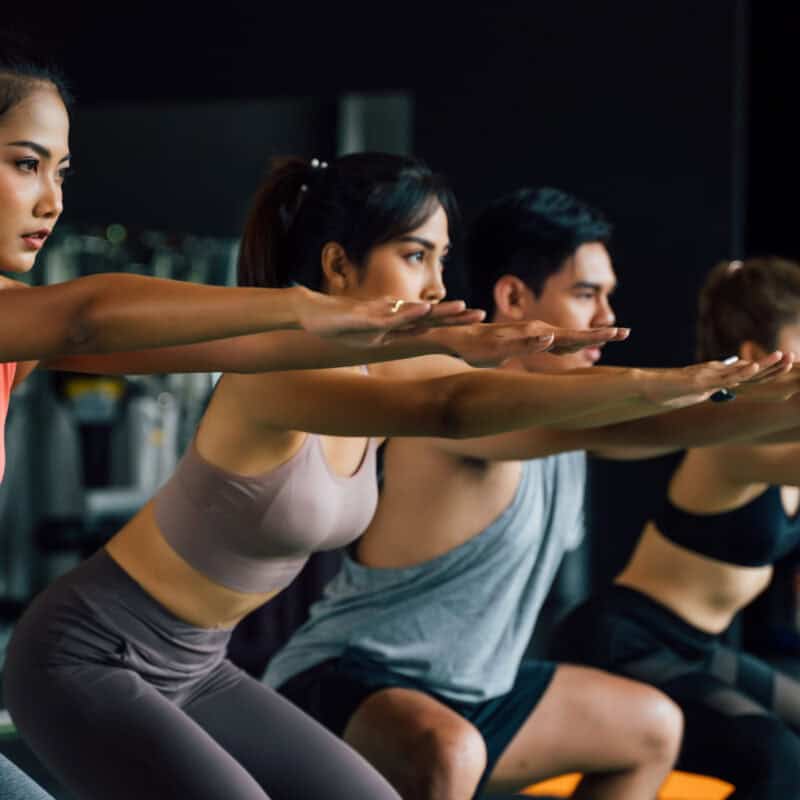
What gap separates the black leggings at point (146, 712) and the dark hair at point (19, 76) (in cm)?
72

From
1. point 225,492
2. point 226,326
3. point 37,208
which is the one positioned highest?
point 37,208

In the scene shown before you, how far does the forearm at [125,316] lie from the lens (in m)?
1.45

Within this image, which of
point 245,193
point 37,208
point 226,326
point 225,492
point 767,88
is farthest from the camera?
point 245,193

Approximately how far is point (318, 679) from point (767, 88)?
157 inches

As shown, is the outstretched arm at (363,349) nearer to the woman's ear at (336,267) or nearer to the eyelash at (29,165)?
the eyelash at (29,165)

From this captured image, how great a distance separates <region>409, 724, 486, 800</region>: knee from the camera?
2.34 meters

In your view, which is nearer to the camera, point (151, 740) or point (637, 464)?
point (151, 740)

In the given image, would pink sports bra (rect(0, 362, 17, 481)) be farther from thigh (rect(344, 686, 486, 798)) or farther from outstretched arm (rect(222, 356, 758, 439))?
thigh (rect(344, 686, 486, 798))

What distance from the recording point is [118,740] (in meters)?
2.02

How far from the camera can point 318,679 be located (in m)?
2.56

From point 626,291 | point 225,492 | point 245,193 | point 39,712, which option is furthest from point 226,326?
point 245,193

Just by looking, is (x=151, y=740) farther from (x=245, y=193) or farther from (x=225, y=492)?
(x=245, y=193)

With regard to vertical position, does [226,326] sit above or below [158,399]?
above

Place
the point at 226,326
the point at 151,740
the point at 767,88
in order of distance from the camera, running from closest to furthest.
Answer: the point at 226,326 < the point at 151,740 < the point at 767,88
